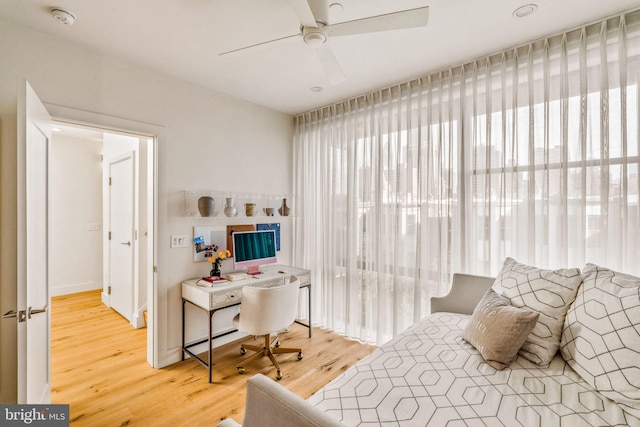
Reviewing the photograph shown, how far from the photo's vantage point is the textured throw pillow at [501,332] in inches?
57.4

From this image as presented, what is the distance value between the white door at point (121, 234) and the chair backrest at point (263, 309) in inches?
84.1

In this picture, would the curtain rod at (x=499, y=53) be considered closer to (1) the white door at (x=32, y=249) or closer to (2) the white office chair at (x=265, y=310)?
(2) the white office chair at (x=265, y=310)

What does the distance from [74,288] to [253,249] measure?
3903 mm

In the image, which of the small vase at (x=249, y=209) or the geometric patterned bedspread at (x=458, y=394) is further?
the small vase at (x=249, y=209)

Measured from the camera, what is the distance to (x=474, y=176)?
243 cm

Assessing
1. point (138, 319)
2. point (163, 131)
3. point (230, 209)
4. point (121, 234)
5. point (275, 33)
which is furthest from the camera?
point (121, 234)

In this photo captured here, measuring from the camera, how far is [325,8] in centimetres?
154

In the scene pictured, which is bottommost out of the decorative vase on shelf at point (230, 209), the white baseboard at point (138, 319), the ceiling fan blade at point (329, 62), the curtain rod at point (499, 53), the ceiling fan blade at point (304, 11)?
the white baseboard at point (138, 319)

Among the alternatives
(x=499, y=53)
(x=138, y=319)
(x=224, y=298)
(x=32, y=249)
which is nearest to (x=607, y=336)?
(x=499, y=53)

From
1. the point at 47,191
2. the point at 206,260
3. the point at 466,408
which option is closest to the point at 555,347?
the point at 466,408

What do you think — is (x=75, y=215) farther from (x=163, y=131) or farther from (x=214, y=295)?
(x=214, y=295)

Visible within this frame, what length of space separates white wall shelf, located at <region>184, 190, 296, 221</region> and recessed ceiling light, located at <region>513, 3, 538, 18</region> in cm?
278

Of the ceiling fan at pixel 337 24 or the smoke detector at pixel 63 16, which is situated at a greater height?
the smoke detector at pixel 63 16

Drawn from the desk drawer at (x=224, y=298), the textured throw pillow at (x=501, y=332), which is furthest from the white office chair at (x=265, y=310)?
the textured throw pillow at (x=501, y=332)
